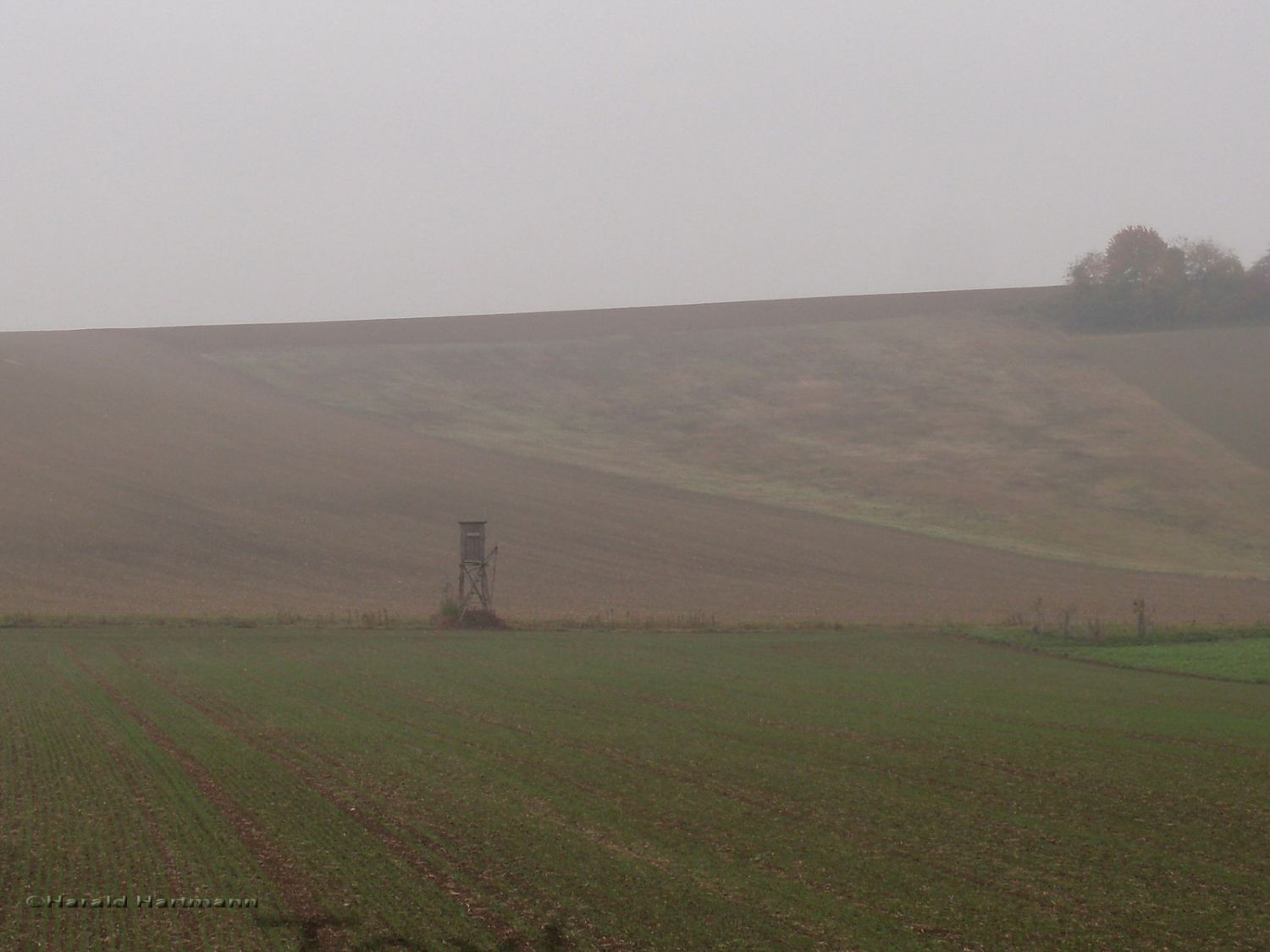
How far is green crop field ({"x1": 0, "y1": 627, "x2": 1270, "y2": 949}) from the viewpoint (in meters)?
8.03

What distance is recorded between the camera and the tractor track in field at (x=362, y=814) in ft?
25.8

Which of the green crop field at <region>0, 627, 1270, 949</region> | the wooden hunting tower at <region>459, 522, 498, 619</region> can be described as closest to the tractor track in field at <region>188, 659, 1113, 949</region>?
the green crop field at <region>0, 627, 1270, 949</region>

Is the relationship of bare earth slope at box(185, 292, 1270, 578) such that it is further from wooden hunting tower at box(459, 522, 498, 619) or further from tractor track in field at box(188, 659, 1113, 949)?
tractor track in field at box(188, 659, 1113, 949)

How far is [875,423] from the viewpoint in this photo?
2328 inches

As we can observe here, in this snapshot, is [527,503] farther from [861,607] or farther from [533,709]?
[533,709]

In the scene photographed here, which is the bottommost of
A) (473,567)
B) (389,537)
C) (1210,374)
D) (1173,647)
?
(1173,647)

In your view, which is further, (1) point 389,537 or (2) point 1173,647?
(1) point 389,537

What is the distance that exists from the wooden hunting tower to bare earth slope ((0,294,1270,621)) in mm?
1724

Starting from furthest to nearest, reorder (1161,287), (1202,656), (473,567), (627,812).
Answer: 1. (1161,287)
2. (473,567)
3. (1202,656)
4. (627,812)

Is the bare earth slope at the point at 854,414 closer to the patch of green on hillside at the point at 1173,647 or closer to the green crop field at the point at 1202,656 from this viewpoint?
the patch of green on hillside at the point at 1173,647

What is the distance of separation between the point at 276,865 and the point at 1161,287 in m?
77.3

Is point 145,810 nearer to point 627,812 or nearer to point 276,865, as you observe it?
point 276,865

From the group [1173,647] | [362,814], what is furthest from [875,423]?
[362,814]

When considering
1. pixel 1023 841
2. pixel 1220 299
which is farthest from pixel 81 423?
pixel 1220 299
